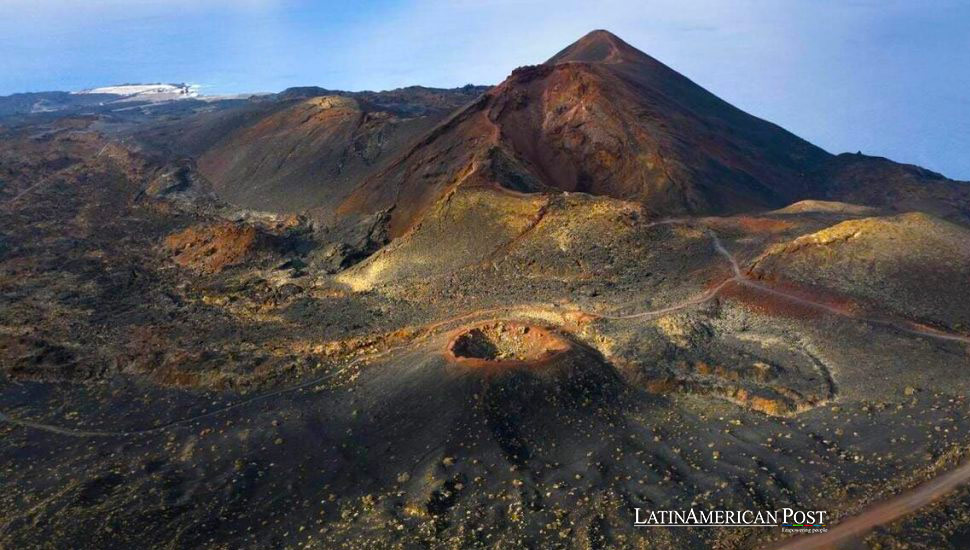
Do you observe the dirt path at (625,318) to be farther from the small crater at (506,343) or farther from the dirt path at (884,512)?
the dirt path at (884,512)

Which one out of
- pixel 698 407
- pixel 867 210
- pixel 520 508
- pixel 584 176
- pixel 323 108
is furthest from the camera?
pixel 323 108

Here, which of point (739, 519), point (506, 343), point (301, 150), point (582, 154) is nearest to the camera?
point (739, 519)

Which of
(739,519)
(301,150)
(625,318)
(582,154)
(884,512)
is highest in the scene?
(582,154)

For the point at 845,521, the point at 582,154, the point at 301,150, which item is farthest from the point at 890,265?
the point at 301,150

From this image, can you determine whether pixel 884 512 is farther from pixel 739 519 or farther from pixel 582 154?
pixel 582 154

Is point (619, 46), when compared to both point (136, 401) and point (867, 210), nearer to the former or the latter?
point (867, 210)

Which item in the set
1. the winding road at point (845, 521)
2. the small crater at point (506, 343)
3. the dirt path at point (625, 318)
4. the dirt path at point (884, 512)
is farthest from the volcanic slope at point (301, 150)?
the dirt path at point (884, 512)

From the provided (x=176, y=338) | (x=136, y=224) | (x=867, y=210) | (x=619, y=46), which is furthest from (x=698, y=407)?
(x=619, y=46)
